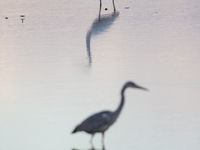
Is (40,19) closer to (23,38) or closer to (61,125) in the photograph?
(23,38)

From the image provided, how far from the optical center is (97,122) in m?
6.62

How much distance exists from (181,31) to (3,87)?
14.8 feet

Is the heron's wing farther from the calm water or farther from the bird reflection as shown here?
the bird reflection

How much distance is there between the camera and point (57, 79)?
10.0 metres

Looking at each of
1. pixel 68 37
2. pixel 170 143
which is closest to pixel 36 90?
pixel 170 143

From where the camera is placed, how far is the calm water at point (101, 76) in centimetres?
737

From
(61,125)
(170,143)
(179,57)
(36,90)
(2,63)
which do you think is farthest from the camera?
(2,63)

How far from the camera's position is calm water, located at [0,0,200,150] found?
7371 mm

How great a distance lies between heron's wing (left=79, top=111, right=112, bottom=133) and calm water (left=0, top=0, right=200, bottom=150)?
34 centimetres

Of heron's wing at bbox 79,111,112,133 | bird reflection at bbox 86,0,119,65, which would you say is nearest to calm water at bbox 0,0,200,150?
bird reflection at bbox 86,0,119,65

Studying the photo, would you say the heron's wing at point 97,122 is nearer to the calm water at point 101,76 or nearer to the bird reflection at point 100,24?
the calm water at point 101,76

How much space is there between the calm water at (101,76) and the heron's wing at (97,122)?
0.34 meters

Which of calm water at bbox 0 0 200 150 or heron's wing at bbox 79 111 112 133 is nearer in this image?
heron's wing at bbox 79 111 112 133

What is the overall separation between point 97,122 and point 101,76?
3434 millimetres
